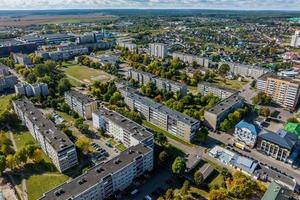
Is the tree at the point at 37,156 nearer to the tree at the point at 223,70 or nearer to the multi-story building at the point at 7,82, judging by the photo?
the multi-story building at the point at 7,82

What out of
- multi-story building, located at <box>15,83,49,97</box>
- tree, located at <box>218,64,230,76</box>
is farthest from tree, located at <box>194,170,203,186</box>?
tree, located at <box>218,64,230,76</box>

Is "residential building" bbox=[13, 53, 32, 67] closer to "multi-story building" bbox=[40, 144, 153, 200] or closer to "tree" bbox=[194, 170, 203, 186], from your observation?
"multi-story building" bbox=[40, 144, 153, 200]

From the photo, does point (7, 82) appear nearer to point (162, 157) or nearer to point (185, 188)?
point (162, 157)

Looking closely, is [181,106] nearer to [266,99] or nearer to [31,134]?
[266,99]

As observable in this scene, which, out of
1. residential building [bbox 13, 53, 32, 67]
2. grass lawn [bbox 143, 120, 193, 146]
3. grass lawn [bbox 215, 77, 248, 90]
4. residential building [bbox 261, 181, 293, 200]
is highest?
residential building [bbox 13, 53, 32, 67]

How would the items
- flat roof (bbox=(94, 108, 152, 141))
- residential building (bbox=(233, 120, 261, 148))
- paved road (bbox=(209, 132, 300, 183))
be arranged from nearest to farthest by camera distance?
paved road (bbox=(209, 132, 300, 183))
flat roof (bbox=(94, 108, 152, 141))
residential building (bbox=(233, 120, 261, 148))

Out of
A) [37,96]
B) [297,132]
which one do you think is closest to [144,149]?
[297,132]
